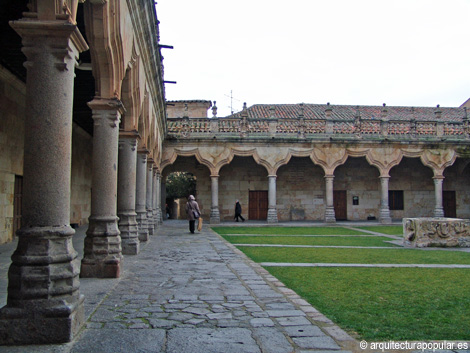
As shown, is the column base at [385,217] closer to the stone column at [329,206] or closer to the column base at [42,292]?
the stone column at [329,206]

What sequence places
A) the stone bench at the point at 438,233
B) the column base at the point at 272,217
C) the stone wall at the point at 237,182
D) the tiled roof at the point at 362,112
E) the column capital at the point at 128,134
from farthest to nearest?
the tiled roof at the point at 362,112 → the stone wall at the point at 237,182 → the column base at the point at 272,217 → the stone bench at the point at 438,233 → the column capital at the point at 128,134

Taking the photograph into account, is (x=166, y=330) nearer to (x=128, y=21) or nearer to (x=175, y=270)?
(x=175, y=270)

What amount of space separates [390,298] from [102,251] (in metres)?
4.02

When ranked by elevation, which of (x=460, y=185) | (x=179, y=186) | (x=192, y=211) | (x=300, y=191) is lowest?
(x=192, y=211)

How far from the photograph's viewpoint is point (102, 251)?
6066mm

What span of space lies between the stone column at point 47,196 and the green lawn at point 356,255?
513 centimetres

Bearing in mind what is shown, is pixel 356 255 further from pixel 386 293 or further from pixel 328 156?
pixel 328 156

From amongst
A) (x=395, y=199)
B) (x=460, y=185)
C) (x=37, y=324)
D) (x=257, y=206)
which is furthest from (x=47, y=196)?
(x=460, y=185)

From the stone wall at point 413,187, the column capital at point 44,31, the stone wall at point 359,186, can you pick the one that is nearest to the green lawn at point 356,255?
the column capital at point 44,31

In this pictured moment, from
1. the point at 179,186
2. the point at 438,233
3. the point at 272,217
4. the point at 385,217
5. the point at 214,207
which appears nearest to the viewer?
the point at 438,233

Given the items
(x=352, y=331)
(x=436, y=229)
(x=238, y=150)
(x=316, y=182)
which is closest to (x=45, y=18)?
(x=352, y=331)

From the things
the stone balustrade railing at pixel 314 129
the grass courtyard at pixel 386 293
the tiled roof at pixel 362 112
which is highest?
the tiled roof at pixel 362 112

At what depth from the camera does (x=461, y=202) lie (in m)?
25.5

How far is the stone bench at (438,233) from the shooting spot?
11086 mm
